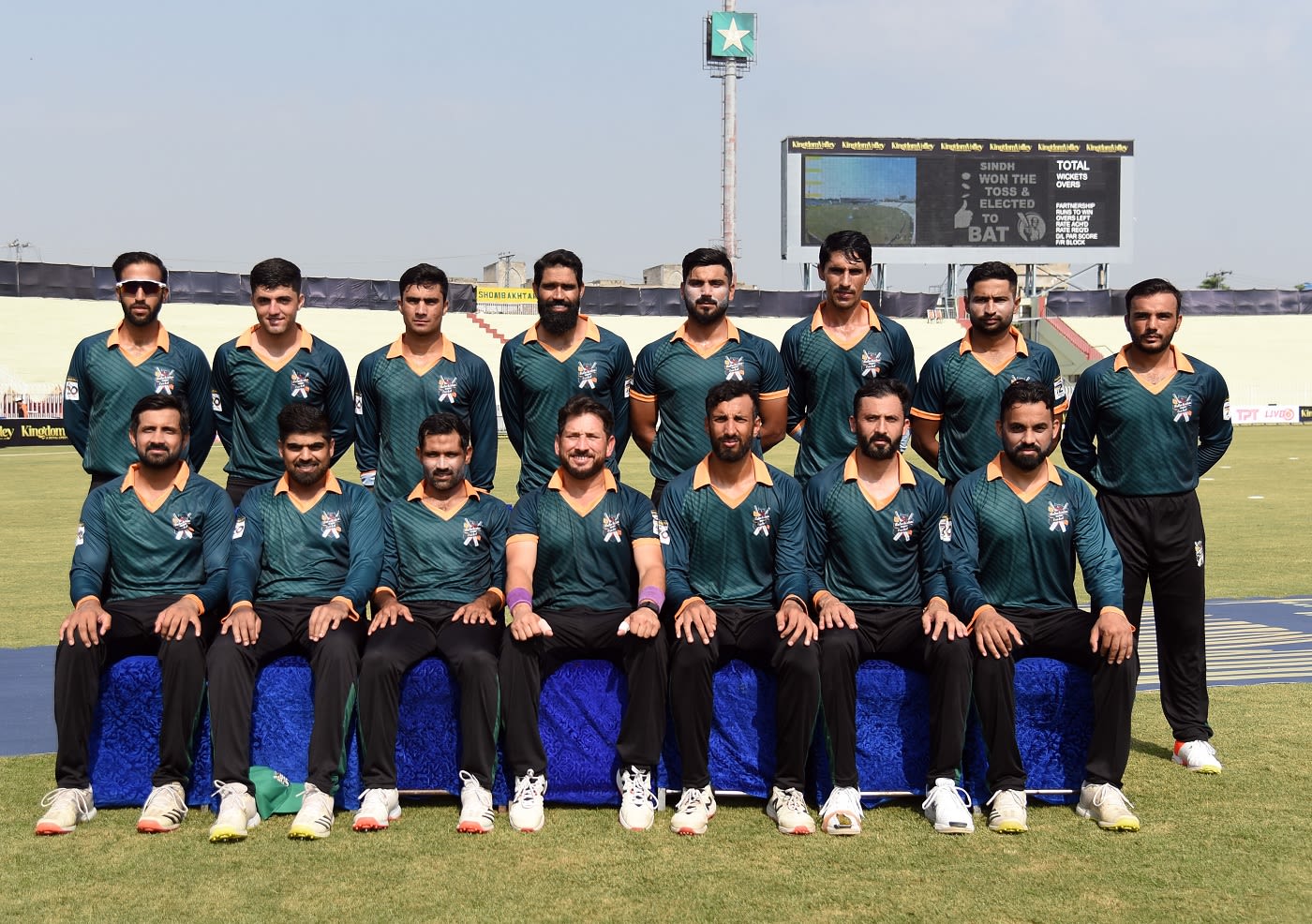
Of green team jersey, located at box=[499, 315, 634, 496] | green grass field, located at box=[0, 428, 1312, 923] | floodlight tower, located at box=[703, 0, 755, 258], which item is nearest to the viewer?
green grass field, located at box=[0, 428, 1312, 923]

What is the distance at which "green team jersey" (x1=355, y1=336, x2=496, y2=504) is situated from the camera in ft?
19.2

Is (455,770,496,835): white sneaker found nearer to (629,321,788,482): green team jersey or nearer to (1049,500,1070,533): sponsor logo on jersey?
(629,321,788,482): green team jersey

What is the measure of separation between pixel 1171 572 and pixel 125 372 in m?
4.88

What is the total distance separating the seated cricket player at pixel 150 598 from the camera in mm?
4758

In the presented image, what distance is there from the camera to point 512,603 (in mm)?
4934

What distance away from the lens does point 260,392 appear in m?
5.89

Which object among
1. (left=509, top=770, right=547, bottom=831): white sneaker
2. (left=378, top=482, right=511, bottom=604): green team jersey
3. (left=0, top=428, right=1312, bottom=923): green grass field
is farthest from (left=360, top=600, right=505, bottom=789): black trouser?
(left=378, top=482, right=511, bottom=604): green team jersey

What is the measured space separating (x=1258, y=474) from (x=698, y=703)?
1901 centimetres

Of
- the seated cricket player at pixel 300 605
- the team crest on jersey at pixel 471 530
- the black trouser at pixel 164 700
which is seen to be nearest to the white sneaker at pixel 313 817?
the seated cricket player at pixel 300 605

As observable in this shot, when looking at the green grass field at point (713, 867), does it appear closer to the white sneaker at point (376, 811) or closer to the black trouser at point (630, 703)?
the white sneaker at point (376, 811)

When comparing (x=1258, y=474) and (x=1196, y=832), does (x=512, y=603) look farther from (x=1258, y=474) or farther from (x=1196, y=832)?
(x=1258, y=474)

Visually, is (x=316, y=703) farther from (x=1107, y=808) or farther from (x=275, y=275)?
(x=1107, y=808)

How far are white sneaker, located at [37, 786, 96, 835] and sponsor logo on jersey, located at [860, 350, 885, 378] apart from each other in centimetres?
372

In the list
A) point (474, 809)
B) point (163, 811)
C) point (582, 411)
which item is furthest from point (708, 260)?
point (163, 811)
